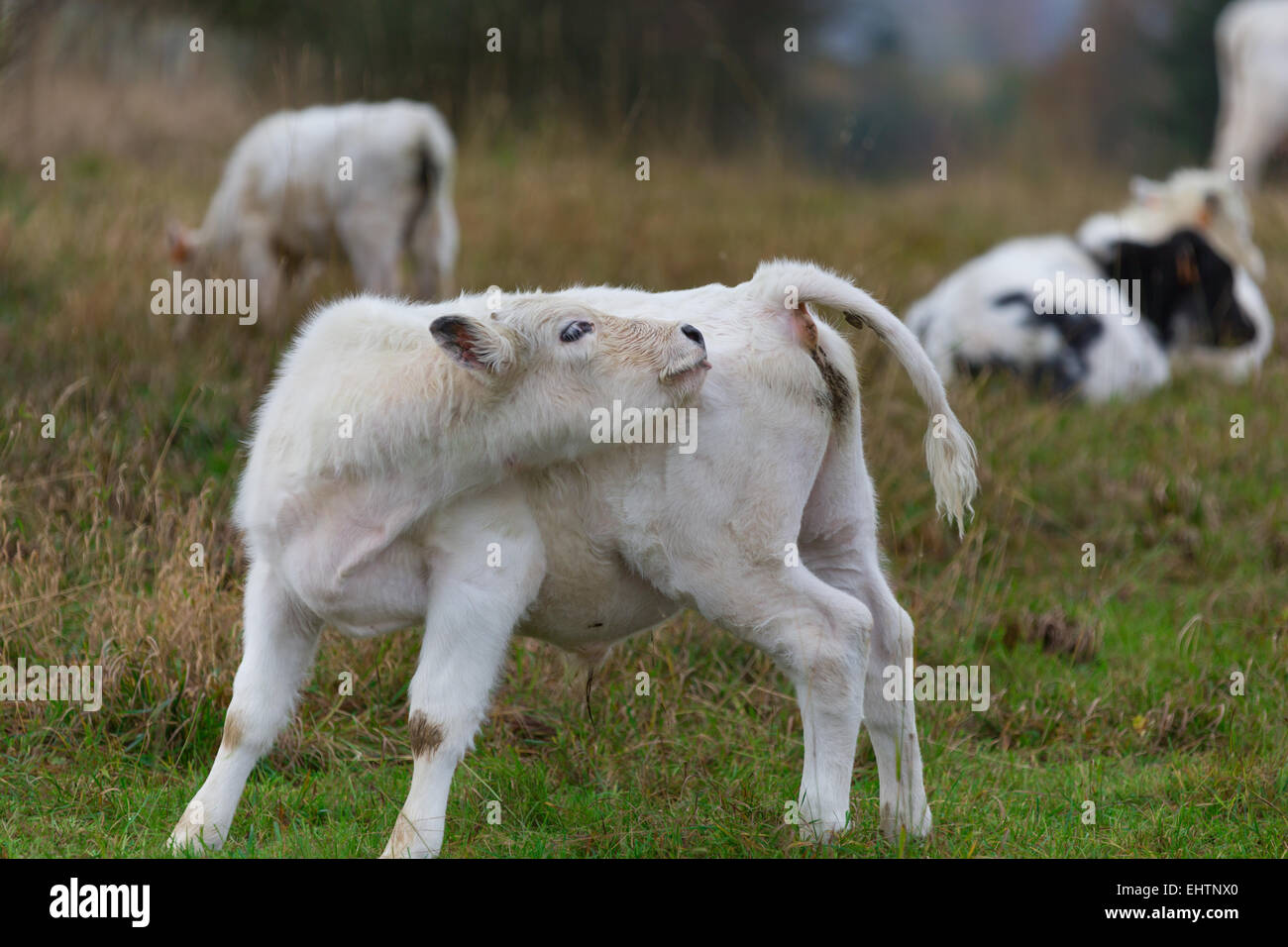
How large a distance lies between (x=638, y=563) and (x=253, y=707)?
113 centimetres

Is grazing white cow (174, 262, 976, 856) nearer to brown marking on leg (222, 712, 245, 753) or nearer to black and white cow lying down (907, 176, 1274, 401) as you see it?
Answer: brown marking on leg (222, 712, 245, 753)

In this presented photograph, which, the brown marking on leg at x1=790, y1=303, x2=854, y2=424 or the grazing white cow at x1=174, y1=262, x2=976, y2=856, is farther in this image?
the brown marking on leg at x1=790, y1=303, x2=854, y2=424

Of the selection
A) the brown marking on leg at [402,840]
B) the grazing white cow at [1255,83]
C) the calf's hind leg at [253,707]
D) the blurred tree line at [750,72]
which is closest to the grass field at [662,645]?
the calf's hind leg at [253,707]

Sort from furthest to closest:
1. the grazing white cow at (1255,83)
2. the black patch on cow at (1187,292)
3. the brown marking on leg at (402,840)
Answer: the grazing white cow at (1255,83) < the black patch on cow at (1187,292) < the brown marking on leg at (402,840)

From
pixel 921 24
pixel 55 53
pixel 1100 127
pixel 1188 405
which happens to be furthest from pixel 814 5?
pixel 1188 405

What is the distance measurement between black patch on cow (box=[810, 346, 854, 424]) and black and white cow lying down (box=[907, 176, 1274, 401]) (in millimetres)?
4217

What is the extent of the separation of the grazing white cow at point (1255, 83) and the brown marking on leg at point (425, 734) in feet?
42.1

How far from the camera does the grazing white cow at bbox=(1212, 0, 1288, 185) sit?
14.7 metres

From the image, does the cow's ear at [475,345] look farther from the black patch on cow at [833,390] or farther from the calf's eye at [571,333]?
the black patch on cow at [833,390]

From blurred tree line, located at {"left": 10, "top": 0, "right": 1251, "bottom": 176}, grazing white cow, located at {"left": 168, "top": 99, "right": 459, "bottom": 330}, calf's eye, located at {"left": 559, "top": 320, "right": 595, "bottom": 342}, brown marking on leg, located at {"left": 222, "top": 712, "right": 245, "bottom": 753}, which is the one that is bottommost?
brown marking on leg, located at {"left": 222, "top": 712, "right": 245, "bottom": 753}

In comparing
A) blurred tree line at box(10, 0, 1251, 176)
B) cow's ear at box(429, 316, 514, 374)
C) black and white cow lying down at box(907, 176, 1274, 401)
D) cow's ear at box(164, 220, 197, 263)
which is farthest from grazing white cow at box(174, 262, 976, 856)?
blurred tree line at box(10, 0, 1251, 176)

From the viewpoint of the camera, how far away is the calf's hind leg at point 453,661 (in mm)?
3902

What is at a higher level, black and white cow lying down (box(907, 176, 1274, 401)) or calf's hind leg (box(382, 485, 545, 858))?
black and white cow lying down (box(907, 176, 1274, 401))
